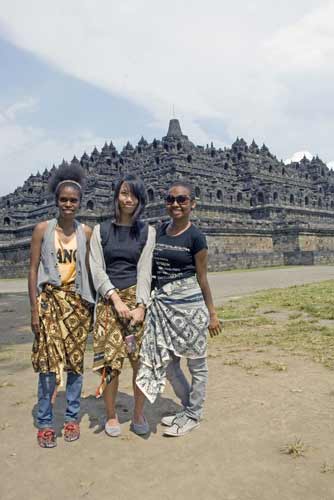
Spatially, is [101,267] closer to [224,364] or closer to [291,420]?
[291,420]

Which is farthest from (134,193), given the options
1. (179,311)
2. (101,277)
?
(179,311)

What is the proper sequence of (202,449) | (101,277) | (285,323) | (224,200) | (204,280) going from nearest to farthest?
(202,449)
(101,277)
(204,280)
(285,323)
(224,200)

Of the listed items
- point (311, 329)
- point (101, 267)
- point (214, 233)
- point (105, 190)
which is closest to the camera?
point (101, 267)

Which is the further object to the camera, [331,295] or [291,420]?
[331,295]

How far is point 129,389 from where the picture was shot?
5047 mm

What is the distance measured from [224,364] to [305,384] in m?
1.23

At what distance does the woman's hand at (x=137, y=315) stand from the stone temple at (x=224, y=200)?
18973 mm

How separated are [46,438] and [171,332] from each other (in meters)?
1.31

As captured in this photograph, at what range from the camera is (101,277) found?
12.1 ft

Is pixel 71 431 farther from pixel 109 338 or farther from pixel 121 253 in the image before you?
pixel 121 253

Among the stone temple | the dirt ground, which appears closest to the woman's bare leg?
the dirt ground

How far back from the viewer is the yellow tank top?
12.6 ft

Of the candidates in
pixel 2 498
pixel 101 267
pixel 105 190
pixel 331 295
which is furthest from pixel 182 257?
pixel 105 190

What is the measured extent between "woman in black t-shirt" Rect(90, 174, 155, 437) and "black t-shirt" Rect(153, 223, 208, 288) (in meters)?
0.10
